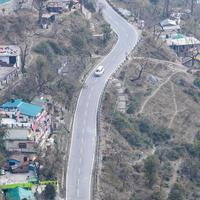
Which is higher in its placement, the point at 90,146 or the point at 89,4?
the point at 89,4

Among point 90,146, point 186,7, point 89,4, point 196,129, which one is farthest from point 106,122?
point 186,7

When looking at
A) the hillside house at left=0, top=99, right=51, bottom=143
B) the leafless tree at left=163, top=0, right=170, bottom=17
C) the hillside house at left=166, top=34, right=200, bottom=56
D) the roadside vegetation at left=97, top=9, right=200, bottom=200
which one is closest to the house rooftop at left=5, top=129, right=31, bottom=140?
the hillside house at left=0, top=99, right=51, bottom=143

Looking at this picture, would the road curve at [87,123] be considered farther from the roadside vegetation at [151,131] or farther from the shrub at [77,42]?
the shrub at [77,42]

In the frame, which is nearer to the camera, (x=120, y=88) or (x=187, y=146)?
(x=187, y=146)

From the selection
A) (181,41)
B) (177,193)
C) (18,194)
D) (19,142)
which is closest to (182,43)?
(181,41)

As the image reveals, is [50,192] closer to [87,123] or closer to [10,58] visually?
[87,123]

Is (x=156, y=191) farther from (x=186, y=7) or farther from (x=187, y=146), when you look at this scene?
(x=186, y=7)

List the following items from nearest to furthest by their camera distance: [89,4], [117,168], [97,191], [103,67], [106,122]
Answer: [97,191] < [117,168] < [106,122] < [103,67] < [89,4]
